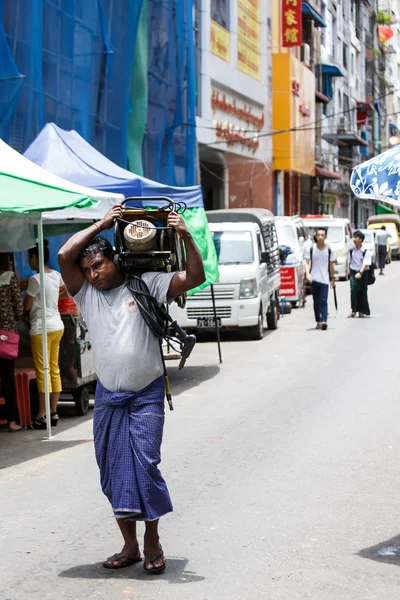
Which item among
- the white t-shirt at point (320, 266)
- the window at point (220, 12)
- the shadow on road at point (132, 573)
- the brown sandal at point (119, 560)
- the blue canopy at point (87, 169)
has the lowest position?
the shadow on road at point (132, 573)

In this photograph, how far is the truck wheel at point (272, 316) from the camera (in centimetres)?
2115

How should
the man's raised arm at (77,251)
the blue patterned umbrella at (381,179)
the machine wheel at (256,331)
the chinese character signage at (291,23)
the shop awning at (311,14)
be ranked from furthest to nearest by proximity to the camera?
the shop awning at (311,14) < the chinese character signage at (291,23) < the machine wheel at (256,331) < the blue patterned umbrella at (381,179) < the man's raised arm at (77,251)

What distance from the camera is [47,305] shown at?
1126 cm

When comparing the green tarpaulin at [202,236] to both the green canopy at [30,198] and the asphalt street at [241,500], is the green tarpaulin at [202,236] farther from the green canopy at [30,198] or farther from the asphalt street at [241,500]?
the green canopy at [30,198]

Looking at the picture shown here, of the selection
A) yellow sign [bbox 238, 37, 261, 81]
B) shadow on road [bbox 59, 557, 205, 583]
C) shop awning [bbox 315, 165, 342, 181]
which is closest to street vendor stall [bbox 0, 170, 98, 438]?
shadow on road [bbox 59, 557, 205, 583]

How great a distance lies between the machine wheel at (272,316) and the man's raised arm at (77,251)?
15133 millimetres

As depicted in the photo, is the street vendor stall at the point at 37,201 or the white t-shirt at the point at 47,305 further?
the white t-shirt at the point at 47,305

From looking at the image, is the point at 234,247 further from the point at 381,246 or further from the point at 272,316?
the point at 381,246

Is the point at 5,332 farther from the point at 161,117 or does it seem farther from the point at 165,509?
the point at 161,117

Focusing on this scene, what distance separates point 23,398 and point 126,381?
5636 mm

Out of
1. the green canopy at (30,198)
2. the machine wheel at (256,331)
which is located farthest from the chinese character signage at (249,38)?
the green canopy at (30,198)

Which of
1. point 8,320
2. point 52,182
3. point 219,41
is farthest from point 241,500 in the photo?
point 219,41

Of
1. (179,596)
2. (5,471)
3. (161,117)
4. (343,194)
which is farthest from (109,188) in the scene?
(343,194)

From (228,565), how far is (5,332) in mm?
5245
